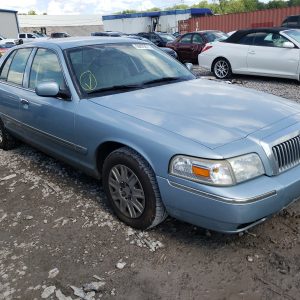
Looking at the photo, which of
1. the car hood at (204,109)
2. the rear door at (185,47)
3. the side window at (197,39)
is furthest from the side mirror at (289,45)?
the car hood at (204,109)

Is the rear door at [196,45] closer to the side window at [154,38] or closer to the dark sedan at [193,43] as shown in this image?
the dark sedan at [193,43]

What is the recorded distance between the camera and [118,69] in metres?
3.99

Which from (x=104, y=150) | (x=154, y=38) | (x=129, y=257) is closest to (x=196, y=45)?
(x=154, y=38)

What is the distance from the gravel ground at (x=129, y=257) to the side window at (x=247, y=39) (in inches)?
312

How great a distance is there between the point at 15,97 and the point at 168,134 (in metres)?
2.59

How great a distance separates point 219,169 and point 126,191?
97cm

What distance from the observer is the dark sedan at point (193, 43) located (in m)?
15.0

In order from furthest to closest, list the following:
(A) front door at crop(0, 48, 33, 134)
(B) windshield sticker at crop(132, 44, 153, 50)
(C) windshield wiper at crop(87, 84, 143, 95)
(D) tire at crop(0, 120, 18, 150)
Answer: (D) tire at crop(0, 120, 18, 150) → (A) front door at crop(0, 48, 33, 134) → (B) windshield sticker at crop(132, 44, 153, 50) → (C) windshield wiper at crop(87, 84, 143, 95)

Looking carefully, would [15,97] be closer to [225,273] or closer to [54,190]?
[54,190]

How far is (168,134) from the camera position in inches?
114

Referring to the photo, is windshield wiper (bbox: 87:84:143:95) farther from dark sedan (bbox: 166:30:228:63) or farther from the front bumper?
dark sedan (bbox: 166:30:228:63)

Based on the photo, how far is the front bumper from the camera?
8.57ft

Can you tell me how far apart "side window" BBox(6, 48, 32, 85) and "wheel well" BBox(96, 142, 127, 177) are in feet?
5.80

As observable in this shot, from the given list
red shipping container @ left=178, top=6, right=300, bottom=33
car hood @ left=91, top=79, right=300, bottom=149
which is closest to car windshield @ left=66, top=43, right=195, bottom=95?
car hood @ left=91, top=79, right=300, bottom=149
